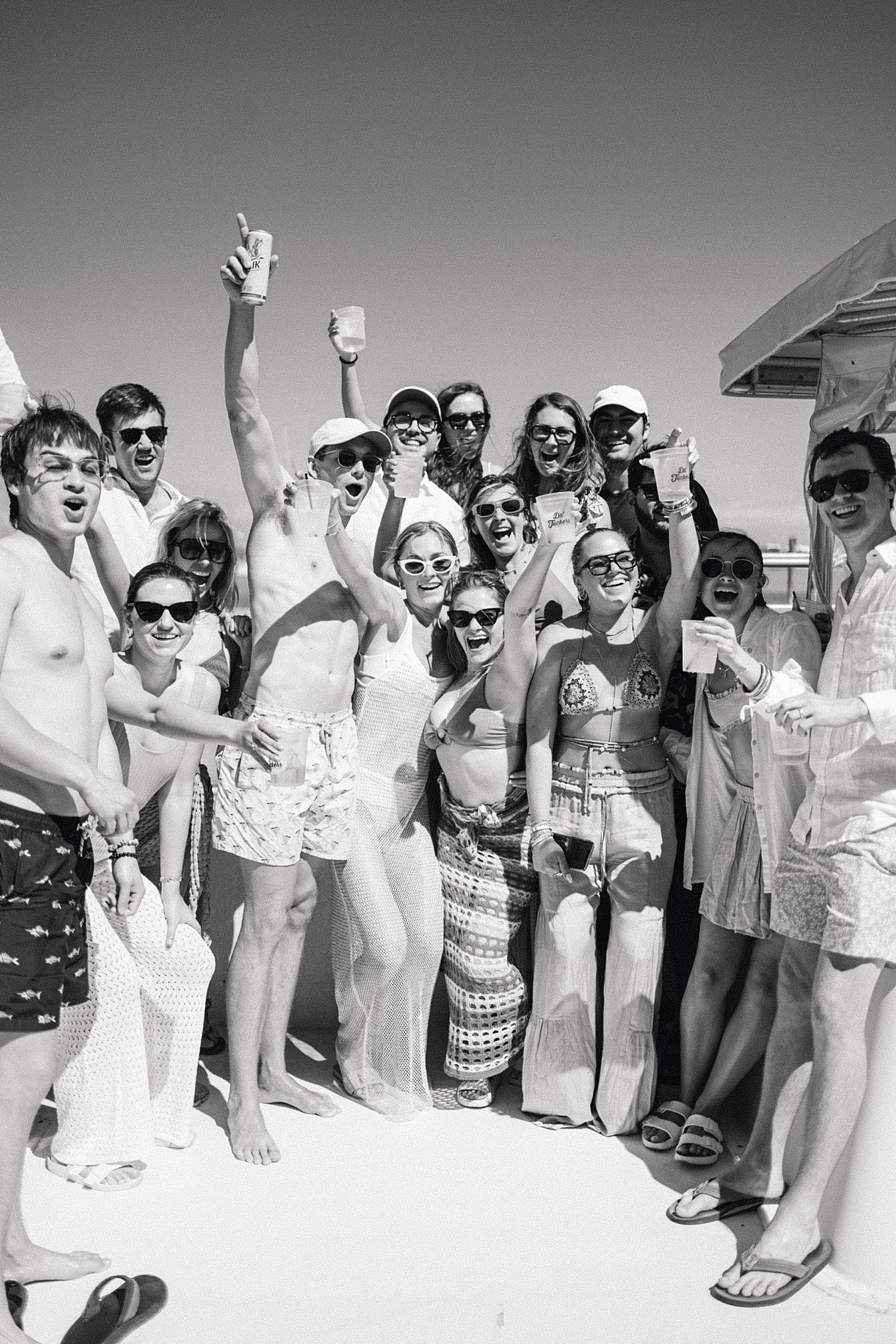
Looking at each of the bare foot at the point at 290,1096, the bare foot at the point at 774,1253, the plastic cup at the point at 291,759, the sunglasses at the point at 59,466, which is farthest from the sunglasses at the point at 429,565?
the bare foot at the point at 774,1253

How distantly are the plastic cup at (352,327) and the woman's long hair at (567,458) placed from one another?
2.62 feet

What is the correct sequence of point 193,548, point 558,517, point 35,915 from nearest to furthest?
point 35,915 < point 558,517 < point 193,548

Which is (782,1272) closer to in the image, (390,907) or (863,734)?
(863,734)

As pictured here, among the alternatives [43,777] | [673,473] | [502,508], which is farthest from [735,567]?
[43,777]

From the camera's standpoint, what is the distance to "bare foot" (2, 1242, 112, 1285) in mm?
2830

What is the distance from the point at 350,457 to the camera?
3836 mm

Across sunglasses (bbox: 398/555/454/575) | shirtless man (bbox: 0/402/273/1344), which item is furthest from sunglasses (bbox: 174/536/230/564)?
shirtless man (bbox: 0/402/273/1344)

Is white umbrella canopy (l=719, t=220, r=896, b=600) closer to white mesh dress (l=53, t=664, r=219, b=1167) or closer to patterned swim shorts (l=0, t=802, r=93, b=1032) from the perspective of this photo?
white mesh dress (l=53, t=664, r=219, b=1167)

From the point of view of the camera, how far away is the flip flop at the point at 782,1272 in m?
2.77

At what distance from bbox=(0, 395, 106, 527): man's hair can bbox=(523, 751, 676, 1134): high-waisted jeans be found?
6.47 ft

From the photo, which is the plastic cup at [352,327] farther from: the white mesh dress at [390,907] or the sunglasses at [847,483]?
the sunglasses at [847,483]

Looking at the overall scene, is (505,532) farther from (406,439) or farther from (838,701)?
(838,701)

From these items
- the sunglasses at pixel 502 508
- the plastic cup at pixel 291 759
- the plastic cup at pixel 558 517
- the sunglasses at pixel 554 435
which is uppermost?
the sunglasses at pixel 554 435

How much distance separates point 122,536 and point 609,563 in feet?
6.60
